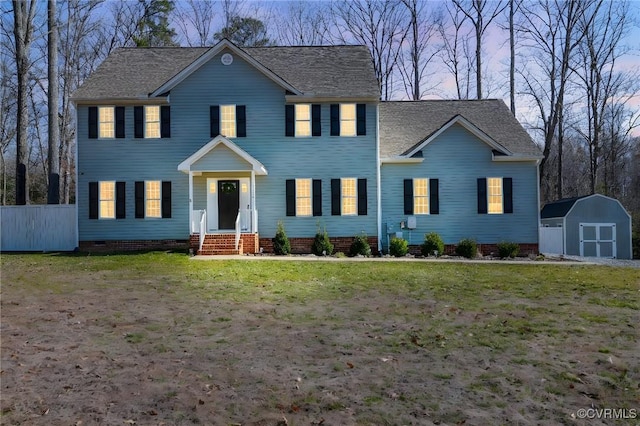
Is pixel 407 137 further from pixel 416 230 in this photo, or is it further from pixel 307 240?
pixel 307 240

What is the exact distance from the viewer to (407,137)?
2181cm

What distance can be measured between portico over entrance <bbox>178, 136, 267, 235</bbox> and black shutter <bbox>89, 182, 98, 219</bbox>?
13.1 ft

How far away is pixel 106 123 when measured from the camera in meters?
19.9

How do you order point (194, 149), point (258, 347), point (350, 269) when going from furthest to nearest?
point (194, 149)
point (350, 269)
point (258, 347)

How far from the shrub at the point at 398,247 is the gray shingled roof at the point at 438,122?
12.3 feet

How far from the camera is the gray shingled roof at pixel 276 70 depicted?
2002 cm

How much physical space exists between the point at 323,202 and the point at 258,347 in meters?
13.8

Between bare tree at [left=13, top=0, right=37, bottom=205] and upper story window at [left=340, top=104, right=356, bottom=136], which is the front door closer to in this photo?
upper story window at [left=340, top=104, right=356, bottom=136]

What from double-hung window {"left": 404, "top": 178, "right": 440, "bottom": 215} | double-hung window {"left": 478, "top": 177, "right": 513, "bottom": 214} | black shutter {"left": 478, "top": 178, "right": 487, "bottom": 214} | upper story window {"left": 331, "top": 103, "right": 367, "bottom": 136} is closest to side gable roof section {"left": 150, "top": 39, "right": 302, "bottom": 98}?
upper story window {"left": 331, "top": 103, "right": 367, "bottom": 136}

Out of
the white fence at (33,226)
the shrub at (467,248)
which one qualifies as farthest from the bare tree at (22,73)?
the shrub at (467,248)

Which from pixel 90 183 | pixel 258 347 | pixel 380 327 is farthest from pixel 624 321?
pixel 90 183

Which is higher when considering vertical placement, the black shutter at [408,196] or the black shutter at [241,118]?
the black shutter at [241,118]

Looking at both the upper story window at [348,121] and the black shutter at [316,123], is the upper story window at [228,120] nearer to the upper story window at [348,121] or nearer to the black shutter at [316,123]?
the black shutter at [316,123]

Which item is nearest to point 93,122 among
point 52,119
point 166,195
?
point 166,195
